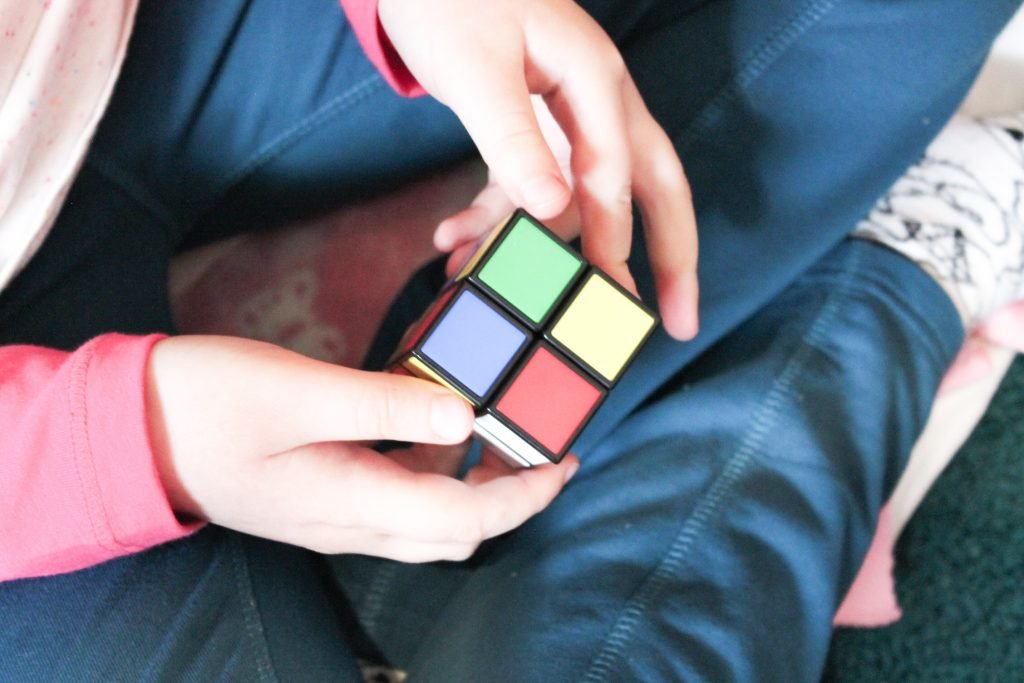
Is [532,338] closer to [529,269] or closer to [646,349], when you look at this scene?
[529,269]

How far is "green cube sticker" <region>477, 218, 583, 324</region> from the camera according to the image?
54 cm

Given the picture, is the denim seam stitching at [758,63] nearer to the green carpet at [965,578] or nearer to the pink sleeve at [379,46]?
the pink sleeve at [379,46]

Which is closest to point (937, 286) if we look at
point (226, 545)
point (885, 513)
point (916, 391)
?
point (916, 391)

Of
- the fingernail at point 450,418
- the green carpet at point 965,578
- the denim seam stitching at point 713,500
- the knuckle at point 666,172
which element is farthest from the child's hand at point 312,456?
the green carpet at point 965,578

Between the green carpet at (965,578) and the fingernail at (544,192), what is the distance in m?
0.71

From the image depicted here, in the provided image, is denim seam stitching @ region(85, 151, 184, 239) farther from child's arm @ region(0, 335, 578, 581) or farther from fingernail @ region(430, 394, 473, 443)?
Answer: fingernail @ region(430, 394, 473, 443)

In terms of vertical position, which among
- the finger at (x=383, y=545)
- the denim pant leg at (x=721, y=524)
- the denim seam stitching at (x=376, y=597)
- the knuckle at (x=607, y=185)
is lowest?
the denim seam stitching at (x=376, y=597)

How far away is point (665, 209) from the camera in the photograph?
2.11 feet

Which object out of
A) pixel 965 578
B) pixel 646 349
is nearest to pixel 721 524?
pixel 646 349

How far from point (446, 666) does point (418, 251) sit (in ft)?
1.45

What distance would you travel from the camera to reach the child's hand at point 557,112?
0.53 m

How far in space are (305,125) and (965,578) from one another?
0.88m

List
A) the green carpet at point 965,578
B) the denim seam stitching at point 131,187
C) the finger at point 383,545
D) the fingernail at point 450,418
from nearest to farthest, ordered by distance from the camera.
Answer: the fingernail at point 450,418 → the finger at point 383,545 → the denim seam stitching at point 131,187 → the green carpet at point 965,578

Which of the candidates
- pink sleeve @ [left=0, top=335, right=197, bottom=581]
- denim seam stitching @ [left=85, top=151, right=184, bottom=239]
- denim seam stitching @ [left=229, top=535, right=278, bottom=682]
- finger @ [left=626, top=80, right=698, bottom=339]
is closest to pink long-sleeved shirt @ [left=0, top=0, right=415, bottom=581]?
pink sleeve @ [left=0, top=335, right=197, bottom=581]
